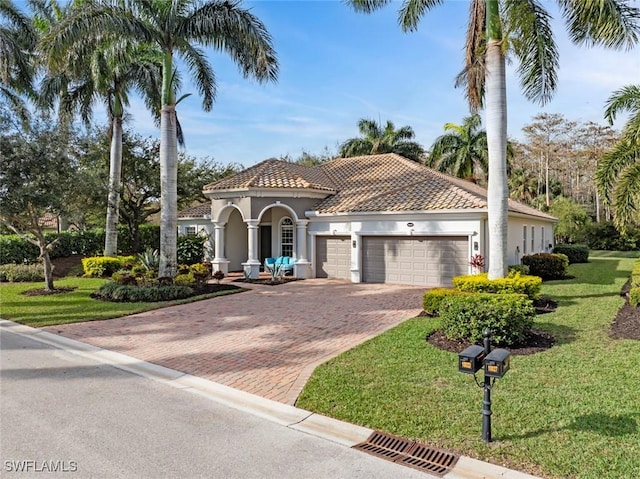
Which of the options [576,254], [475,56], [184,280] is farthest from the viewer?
[576,254]

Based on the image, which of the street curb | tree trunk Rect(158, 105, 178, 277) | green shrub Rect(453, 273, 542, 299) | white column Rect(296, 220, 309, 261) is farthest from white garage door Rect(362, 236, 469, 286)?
the street curb

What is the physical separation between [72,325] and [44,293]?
6.07 m

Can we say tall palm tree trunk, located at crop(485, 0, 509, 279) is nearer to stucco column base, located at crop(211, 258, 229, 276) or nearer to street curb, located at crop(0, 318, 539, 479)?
street curb, located at crop(0, 318, 539, 479)

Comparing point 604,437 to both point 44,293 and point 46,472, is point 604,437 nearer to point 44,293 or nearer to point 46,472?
point 46,472

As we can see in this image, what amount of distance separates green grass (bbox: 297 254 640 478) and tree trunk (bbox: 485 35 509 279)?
2823 millimetres

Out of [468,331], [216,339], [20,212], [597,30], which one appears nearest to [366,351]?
[468,331]

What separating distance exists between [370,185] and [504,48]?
1094cm

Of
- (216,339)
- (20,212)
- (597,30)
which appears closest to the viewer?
(216,339)

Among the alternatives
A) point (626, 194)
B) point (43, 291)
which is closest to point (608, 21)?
point (626, 194)

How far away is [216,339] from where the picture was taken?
30.1 ft

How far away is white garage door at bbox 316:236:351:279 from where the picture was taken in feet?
63.1

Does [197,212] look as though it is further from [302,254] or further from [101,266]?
[302,254]

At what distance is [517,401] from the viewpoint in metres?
5.42

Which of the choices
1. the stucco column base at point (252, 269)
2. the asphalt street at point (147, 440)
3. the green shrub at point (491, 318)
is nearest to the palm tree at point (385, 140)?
the stucco column base at point (252, 269)
